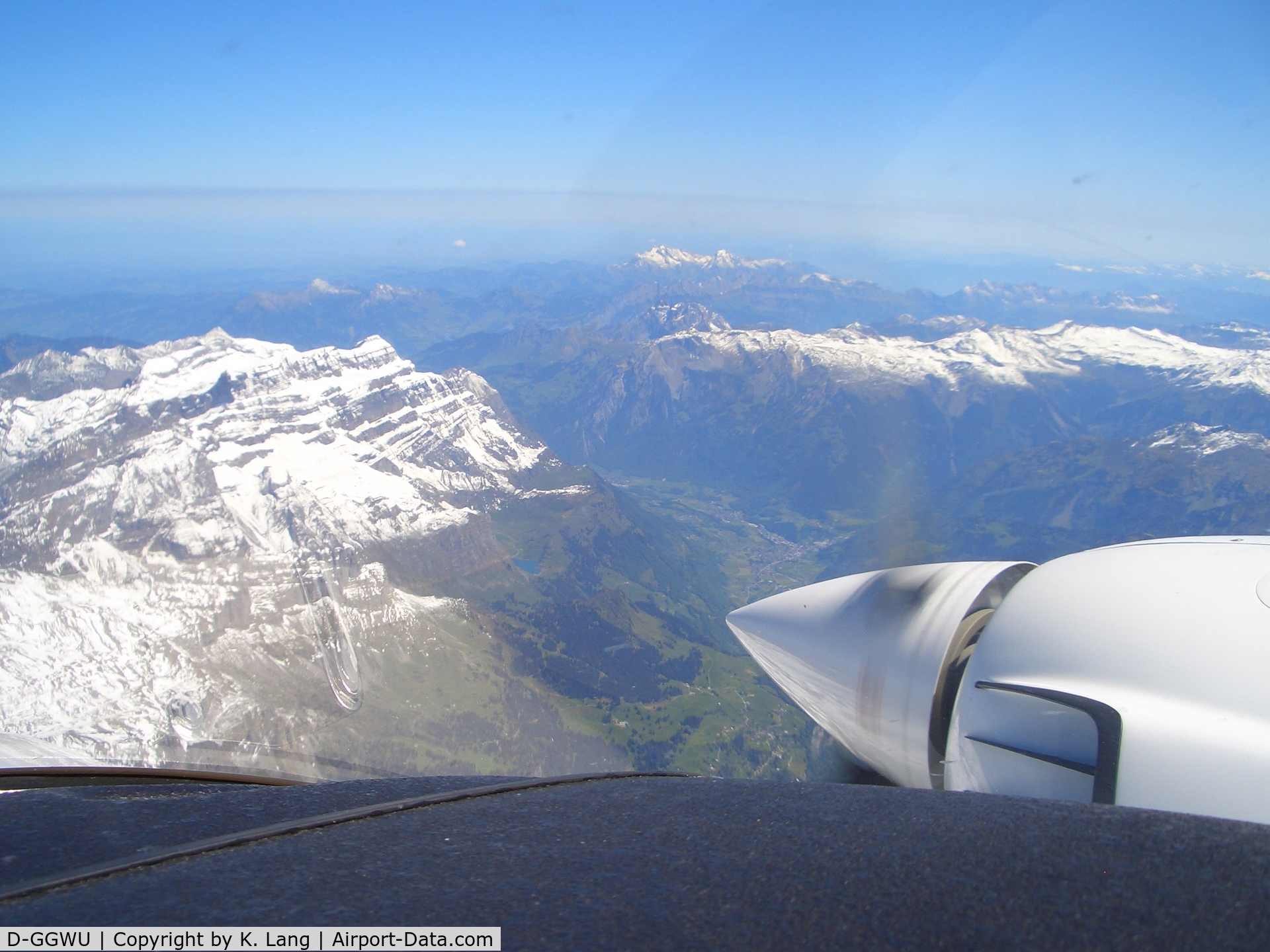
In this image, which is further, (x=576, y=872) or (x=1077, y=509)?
(x=1077, y=509)

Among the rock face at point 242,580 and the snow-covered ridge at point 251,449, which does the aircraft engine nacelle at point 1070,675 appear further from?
the snow-covered ridge at point 251,449

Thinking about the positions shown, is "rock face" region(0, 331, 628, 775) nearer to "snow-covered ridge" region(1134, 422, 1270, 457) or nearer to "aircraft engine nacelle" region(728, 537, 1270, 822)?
"aircraft engine nacelle" region(728, 537, 1270, 822)

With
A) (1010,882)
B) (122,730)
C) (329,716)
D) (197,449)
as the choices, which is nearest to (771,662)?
(1010,882)

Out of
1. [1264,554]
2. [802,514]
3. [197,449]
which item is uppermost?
[1264,554]

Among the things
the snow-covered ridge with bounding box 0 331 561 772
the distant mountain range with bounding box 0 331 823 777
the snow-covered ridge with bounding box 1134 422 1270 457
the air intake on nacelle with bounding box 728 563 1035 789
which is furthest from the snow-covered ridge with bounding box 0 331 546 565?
the snow-covered ridge with bounding box 1134 422 1270 457

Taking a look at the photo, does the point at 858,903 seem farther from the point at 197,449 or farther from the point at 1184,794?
the point at 197,449

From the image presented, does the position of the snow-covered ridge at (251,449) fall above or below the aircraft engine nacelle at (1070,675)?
below

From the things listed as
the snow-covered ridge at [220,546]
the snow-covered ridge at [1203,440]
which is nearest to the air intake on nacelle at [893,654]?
the snow-covered ridge at [220,546]
